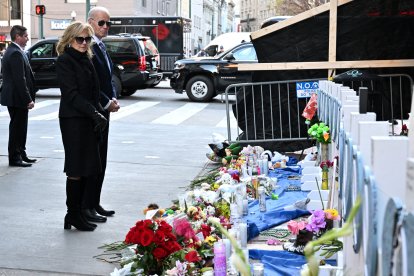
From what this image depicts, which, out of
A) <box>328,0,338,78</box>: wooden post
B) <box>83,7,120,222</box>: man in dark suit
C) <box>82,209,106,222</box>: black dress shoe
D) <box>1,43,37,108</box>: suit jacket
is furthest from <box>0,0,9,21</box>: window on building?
<box>82,209,106,222</box>: black dress shoe

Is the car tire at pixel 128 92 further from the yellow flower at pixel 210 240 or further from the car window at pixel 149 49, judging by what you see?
the yellow flower at pixel 210 240

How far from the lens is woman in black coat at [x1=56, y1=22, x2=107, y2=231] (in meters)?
6.47

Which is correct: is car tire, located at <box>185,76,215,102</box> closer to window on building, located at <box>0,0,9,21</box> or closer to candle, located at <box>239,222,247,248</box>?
candle, located at <box>239,222,247,248</box>

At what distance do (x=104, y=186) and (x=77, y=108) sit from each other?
8.91ft

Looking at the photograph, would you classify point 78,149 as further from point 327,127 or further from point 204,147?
point 204,147

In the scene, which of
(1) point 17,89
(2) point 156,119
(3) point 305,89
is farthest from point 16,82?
(2) point 156,119

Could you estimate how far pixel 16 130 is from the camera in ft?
33.8

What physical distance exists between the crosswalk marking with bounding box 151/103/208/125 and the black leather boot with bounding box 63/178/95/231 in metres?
10.1

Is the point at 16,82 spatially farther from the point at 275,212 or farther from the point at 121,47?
the point at 121,47

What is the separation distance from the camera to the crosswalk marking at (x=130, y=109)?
18.3 metres

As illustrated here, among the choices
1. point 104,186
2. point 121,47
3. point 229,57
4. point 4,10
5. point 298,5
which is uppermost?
point 298,5

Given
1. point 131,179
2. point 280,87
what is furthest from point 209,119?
point 131,179

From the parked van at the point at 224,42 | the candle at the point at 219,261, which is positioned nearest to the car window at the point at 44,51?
the parked van at the point at 224,42

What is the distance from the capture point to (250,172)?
8336 mm
